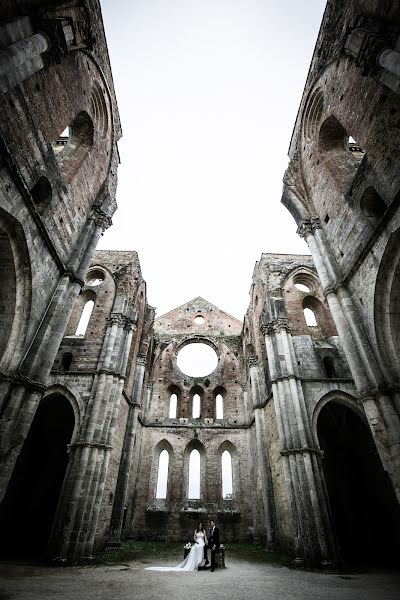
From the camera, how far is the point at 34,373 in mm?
6480

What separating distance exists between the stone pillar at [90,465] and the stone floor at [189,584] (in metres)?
0.95

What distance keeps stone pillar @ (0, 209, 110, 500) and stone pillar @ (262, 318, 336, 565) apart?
836 cm

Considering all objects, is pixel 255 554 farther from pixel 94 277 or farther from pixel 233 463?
pixel 94 277

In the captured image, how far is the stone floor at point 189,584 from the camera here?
528cm

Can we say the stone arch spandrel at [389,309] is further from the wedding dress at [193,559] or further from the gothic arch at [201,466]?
the gothic arch at [201,466]

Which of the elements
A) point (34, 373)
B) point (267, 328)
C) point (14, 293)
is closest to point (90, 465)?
point (34, 373)

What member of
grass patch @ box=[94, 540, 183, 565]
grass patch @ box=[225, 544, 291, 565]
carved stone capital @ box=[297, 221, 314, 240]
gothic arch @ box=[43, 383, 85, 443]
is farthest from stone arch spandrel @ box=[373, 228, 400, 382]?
gothic arch @ box=[43, 383, 85, 443]

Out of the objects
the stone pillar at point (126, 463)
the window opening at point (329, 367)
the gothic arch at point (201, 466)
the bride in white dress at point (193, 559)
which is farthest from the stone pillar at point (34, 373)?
the gothic arch at point (201, 466)

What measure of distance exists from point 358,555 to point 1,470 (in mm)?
13281

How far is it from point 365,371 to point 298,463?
197 inches

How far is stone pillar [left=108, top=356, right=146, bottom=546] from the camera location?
11.9 m

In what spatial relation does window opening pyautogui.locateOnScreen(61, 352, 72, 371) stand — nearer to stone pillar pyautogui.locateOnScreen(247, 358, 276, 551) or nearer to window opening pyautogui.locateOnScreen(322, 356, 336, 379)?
stone pillar pyautogui.locateOnScreen(247, 358, 276, 551)

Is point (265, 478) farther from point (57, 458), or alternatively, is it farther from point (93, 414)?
point (57, 458)

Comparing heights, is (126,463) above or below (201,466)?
below
